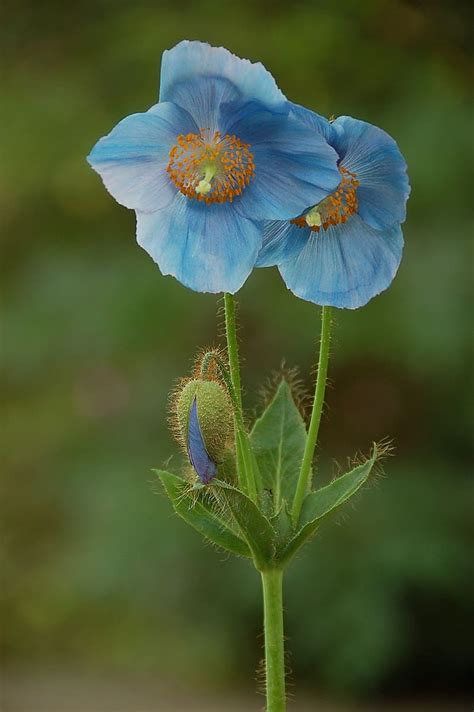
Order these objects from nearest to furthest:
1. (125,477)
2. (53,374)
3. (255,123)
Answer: (255,123), (125,477), (53,374)

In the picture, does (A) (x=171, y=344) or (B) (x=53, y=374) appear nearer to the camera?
(A) (x=171, y=344)

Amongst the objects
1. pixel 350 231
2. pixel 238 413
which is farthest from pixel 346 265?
pixel 238 413

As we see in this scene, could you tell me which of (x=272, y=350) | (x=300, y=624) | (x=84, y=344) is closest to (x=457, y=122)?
(x=272, y=350)

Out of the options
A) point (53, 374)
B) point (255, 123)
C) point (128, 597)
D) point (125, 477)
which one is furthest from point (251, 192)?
point (53, 374)

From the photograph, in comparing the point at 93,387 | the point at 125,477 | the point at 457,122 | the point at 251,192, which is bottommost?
the point at 251,192

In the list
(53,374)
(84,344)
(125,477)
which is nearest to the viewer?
(125,477)

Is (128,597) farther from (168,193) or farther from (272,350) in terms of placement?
(168,193)

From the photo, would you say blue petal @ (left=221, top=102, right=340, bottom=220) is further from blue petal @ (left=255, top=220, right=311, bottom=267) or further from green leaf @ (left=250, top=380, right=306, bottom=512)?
green leaf @ (left=250, top=380, right=306, bottom=512)

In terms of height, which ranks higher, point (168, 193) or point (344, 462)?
point (344, 462)
